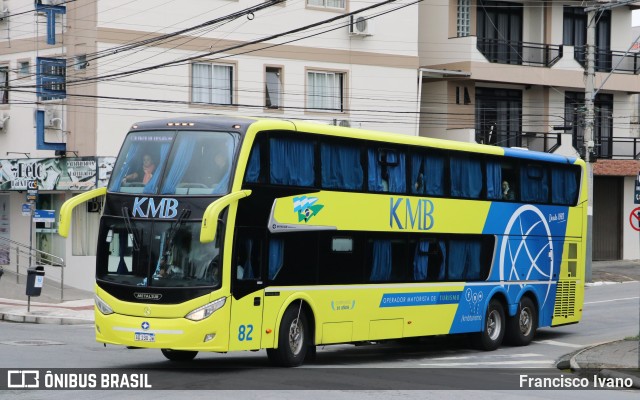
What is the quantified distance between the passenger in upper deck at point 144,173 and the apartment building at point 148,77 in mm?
16052

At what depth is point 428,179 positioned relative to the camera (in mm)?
20734

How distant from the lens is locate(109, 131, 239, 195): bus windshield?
16516 millimetres

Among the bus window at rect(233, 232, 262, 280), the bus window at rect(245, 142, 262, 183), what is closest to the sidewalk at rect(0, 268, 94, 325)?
the bus window at rect(233, 232, 262, 280)

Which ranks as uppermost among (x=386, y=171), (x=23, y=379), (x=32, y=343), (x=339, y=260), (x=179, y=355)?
(x=386, y=171)

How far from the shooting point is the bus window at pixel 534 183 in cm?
2348

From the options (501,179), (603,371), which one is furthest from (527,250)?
(603,371)

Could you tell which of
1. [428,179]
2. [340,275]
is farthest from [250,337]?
[428,179]

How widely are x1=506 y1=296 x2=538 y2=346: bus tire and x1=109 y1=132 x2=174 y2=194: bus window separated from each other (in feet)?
31.5

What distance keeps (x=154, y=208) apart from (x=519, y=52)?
106 ft

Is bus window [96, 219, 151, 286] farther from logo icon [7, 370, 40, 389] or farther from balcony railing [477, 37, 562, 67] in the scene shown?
balcony railing [477, 37, 562, 67]

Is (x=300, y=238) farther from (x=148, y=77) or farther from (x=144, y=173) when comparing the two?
(x=148, y=77)

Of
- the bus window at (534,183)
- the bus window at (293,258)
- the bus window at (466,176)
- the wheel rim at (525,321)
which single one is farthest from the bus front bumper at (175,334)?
the bus window at (534,183)

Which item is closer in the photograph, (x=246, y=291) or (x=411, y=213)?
(x=246, y=291)

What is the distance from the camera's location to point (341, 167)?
61.3ft
